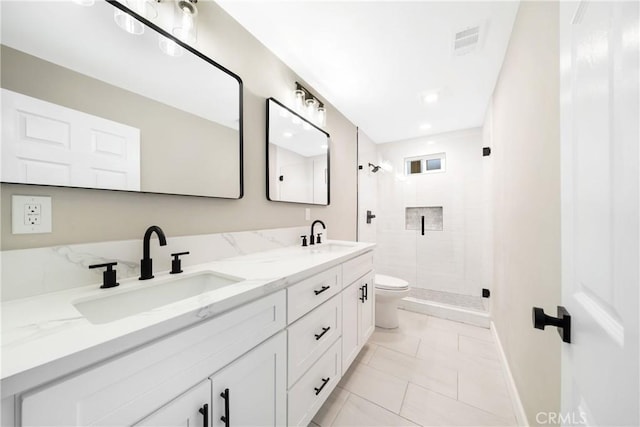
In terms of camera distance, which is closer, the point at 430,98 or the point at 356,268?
the point at 356,268

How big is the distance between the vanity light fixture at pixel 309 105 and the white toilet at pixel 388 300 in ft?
5.75

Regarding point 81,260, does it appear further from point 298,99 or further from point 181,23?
point 298,99

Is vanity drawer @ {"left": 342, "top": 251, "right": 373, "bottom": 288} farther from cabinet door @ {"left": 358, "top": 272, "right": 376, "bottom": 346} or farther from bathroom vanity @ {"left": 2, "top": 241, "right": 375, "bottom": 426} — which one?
bathroom vanity @ {"left": 2, "top": 241, "right": 375, "bottom": 426}

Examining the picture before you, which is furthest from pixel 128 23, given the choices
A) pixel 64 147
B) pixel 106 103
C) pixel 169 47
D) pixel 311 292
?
pixel 311 292

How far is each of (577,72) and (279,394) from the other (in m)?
1.38

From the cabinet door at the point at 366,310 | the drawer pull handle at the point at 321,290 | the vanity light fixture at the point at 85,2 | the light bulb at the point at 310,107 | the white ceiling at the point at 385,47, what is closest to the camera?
the vanity light fixture at the point at 85,2

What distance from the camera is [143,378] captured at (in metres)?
0.56

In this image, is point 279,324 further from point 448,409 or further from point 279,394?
point 448,409

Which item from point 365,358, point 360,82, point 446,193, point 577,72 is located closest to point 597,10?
point 577,72

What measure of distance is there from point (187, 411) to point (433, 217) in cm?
341

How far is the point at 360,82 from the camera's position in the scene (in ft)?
6.73

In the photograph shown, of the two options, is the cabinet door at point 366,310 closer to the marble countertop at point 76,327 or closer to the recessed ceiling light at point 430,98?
the marble countertop at point 76,327

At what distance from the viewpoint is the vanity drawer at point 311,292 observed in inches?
40.9

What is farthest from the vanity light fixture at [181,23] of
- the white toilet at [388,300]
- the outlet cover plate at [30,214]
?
the white toilet at [388,300]
